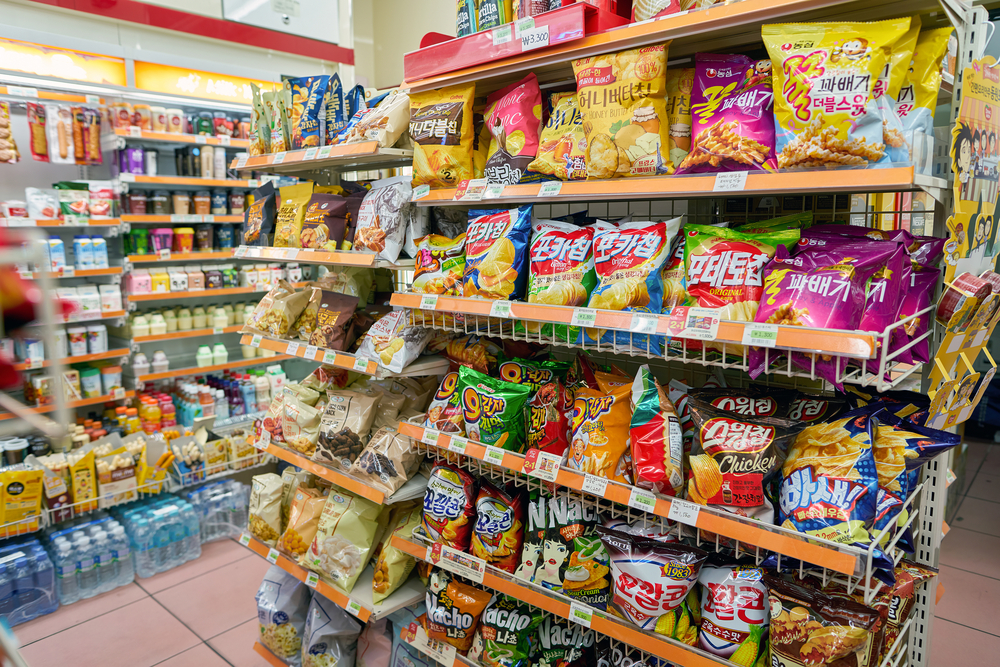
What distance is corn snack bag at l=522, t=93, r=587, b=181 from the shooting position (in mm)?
1628

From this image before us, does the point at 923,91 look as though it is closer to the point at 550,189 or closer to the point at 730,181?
the point at 730,181

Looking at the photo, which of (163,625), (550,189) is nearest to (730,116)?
(550,189)

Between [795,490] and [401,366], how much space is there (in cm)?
128

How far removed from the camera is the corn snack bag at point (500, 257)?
1805 mm

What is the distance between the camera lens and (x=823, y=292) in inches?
49.3

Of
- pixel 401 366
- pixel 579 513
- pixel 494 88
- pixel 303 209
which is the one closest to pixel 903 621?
pixel 579 513

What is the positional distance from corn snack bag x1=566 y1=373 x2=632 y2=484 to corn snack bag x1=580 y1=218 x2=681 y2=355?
0.51 feet

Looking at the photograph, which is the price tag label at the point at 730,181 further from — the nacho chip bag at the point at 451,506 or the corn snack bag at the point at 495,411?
the nacho chip bag at the point at 451,506

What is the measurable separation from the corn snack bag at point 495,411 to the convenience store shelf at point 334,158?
0.86 m

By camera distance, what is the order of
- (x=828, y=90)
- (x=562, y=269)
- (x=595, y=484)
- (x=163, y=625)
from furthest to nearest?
(x=163, y=625) < (x=562, y=269) < (x=595, y=484) < (x=828, y=90)

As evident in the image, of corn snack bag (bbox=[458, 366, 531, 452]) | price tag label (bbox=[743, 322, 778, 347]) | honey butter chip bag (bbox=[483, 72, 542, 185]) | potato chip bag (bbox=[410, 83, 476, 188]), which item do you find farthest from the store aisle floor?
price tag label (bbox=[743, 322, 778, 347])

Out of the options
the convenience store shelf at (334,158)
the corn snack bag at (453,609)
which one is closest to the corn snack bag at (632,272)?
the convenience store shelf at (334,158)

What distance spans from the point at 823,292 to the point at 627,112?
0.63 m

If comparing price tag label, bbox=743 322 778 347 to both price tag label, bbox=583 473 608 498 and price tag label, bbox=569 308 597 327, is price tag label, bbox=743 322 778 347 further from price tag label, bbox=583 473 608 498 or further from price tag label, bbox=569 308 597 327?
price tag label, bbox=583 473 608 498
